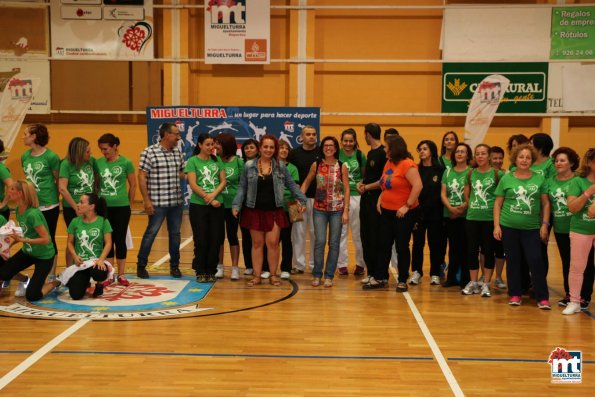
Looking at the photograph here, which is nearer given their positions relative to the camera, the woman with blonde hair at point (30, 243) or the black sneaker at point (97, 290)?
the woman with blonde hair at point (30, 243)

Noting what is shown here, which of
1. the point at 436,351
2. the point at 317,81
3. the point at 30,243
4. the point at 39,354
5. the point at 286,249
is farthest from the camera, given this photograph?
the point at 317,81

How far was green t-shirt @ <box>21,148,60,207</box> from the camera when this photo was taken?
7.05 metres

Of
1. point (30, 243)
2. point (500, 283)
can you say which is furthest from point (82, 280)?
point (500, 283)

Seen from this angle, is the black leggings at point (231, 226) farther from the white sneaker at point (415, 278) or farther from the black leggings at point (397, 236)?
the white sneaker at point (415, 278)

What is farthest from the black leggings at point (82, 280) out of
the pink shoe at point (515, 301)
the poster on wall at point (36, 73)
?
the poster on wall at point (36, 73)

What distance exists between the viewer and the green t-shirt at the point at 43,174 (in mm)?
7047

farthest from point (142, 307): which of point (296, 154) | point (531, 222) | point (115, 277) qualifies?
point (531, 222)

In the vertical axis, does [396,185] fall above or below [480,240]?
above

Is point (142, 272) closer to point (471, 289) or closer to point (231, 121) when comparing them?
point (471, 289)

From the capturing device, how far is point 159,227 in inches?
297

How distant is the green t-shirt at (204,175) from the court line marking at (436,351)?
2320mm

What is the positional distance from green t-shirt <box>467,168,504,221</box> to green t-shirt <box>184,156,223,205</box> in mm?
2637

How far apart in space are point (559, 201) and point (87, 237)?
14.8 feet

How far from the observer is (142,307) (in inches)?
250
